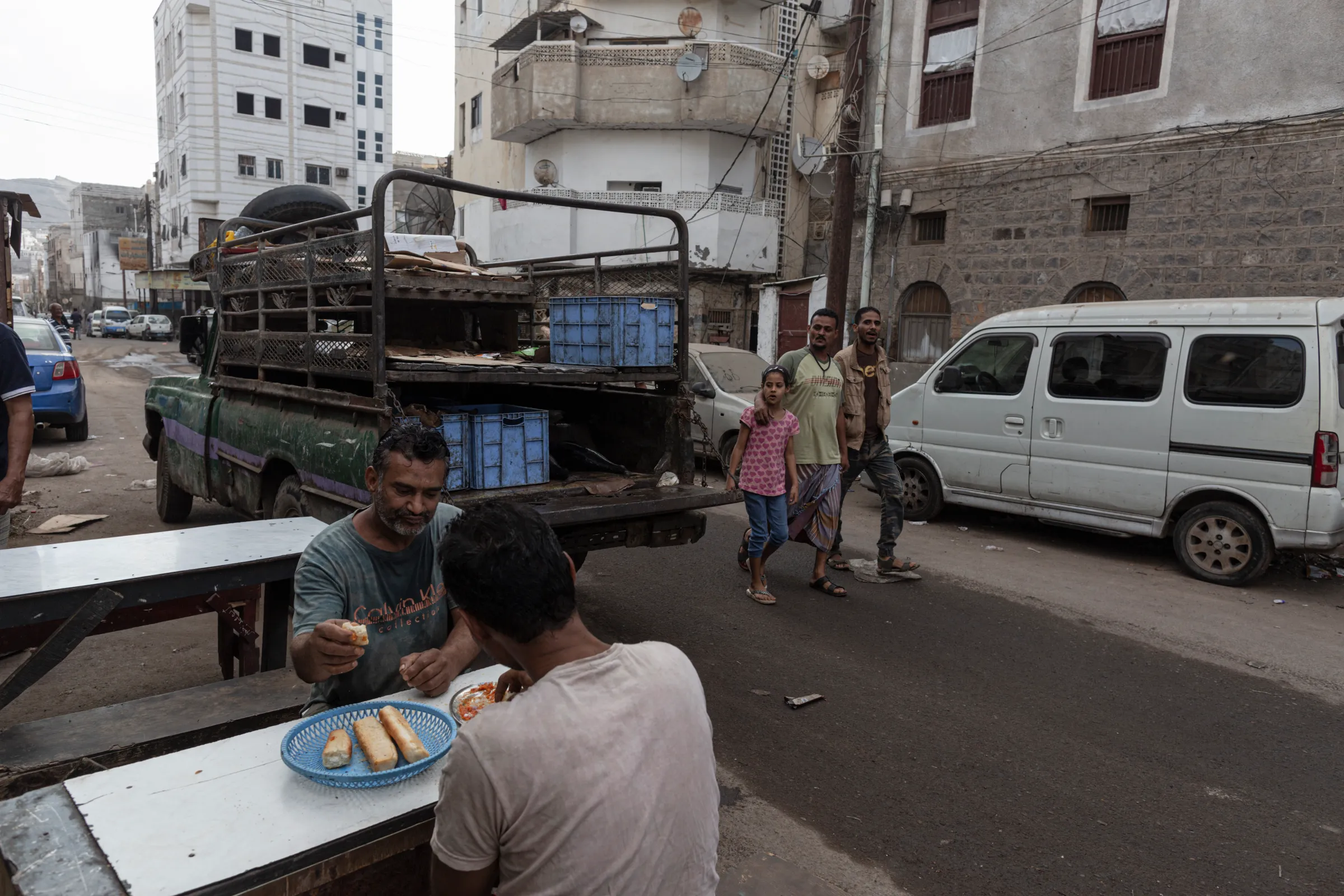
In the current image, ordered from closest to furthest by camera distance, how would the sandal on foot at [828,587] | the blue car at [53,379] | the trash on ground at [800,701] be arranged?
1. the trash on ground at [800,701]
2. the sandal on foot at [828,587]
3. the blue car at [53,379]

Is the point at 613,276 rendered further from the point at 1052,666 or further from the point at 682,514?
the point at 1052,666

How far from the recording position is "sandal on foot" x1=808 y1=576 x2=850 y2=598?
602cm

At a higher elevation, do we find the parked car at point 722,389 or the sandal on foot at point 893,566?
the parked car at point 722,389

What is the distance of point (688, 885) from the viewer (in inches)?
60.9

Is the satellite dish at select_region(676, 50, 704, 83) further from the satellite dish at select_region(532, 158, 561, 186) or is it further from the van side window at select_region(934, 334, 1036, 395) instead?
the van side window at select_region(934, 334, 1036, 395)

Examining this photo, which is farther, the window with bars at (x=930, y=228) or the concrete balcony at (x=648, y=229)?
the concrete balcony at (x=648, y=229)

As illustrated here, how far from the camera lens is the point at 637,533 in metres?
4.96

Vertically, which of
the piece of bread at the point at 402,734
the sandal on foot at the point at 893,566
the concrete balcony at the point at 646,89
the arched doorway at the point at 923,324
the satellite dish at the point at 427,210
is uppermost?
the concrete balcony at the point at 646,89

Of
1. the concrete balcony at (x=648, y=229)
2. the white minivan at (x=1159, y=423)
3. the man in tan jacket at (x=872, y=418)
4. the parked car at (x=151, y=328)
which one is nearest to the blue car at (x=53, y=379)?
the man in tan jacket at (x=872, y=418)

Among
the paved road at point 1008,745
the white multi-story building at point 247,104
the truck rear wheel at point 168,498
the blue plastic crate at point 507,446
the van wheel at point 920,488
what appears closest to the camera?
the paved road at point 1008,745

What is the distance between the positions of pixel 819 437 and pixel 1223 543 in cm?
324

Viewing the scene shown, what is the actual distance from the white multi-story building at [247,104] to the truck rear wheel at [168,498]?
42197 millimetres

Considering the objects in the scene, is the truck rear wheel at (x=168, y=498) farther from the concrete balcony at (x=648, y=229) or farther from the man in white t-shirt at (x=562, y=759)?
the concrete balcony at (x=648, y=229)

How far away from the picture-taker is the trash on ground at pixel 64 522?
7.00 meters
